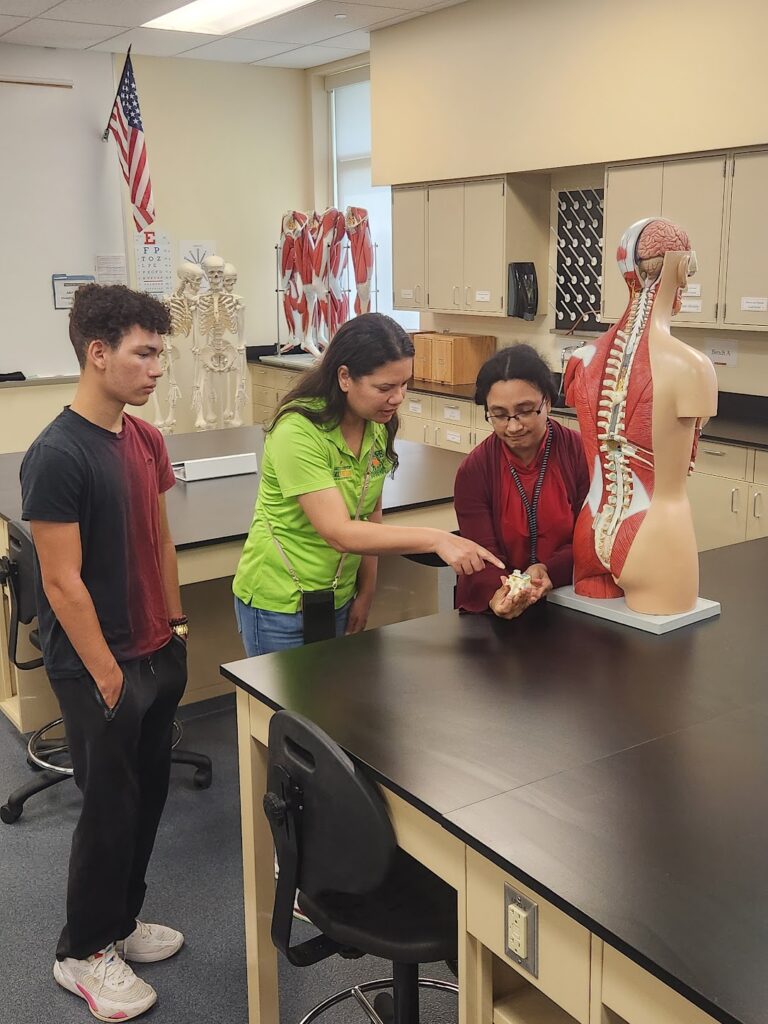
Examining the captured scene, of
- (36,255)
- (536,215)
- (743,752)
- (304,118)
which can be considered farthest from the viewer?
(304,118)

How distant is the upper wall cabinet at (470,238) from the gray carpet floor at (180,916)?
314 centimetres

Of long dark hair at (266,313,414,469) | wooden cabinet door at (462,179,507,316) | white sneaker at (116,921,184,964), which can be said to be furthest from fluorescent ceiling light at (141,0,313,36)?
white sneaker at (116,921,184,964)

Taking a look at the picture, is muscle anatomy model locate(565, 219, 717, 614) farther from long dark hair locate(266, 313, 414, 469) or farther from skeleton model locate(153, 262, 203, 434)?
skeleton model locate(153, 262, 203, 434)

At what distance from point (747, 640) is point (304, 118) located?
6.40 meters

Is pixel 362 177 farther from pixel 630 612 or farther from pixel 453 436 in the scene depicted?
pixel 630 612

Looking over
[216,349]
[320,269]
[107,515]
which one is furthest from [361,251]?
[107,515]

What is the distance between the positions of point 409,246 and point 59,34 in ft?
7.83

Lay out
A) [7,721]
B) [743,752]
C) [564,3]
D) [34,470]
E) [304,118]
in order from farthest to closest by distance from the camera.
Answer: [304,118]
[564,3]
[7,721]
[34,470]
[743,752]

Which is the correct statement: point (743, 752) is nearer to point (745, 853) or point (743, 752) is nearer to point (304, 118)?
point (745, 853)

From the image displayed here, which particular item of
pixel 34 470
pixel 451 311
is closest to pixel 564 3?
pixel 451 311

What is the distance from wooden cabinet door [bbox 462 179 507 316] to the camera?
5.25 m

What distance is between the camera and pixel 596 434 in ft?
6.31

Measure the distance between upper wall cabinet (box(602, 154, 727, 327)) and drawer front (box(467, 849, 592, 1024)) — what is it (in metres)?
3.40

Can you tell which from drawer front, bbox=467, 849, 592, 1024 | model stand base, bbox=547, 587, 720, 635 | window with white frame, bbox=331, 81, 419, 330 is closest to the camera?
drawer front, bbox=467, 849, 592, 1024
